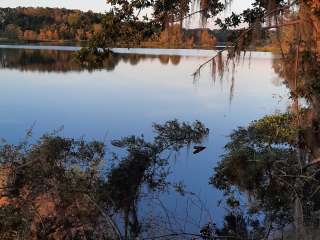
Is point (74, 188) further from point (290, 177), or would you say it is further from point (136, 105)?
point (136, 105)

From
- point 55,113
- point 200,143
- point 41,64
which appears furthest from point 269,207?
point 41,64

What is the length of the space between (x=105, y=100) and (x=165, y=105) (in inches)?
149

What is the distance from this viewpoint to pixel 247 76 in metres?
45.2

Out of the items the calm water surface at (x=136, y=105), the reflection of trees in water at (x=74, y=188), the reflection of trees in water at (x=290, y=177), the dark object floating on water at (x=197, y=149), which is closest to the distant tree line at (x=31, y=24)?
the calm water surface at (x=136, y=105)

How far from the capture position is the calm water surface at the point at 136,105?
15141 millimetres

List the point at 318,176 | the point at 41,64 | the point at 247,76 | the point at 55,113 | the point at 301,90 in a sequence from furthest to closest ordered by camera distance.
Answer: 1. the point at 41,64
2. the point at 247,76
3. the point at 55,113
4. the point at 318,176
5. the point at 301,90

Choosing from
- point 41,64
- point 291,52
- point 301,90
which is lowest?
point 41,64

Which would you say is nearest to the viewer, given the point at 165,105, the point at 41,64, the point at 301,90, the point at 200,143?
the point at 301,90

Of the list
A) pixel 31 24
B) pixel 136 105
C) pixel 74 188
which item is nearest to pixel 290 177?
pixel 74 188

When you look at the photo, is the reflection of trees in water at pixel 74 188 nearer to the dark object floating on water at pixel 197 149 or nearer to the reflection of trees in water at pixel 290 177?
the reflection of trees in water at pixel 290 177

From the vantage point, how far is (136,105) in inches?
1092

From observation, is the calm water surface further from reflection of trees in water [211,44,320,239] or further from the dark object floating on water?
reflection of trees in water [211,44,320,239]

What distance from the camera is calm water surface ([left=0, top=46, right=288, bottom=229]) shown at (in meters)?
15.1

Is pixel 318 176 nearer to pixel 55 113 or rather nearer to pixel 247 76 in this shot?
pixel 55 113
